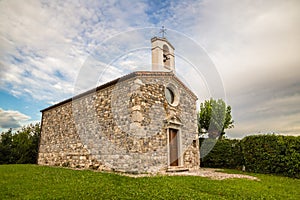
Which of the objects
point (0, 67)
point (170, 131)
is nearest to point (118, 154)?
point (170, 131)

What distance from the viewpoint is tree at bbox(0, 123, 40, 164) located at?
17.6 metres

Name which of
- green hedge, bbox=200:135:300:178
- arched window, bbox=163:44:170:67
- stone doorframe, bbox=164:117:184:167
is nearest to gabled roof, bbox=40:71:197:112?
arched window, bbox=163:44:170:67

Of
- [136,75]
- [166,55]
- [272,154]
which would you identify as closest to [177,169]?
[136,75]

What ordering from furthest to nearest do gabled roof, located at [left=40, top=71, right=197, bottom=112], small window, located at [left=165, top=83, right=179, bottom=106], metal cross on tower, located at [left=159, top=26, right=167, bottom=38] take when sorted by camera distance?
1. metal cross on tower, located at [left=159, top=26, right=167, bottom=38]
2. small window, located at [left=165, top=83, right=179, bottom=106]
3. gabled roof, located at [left=40, top=71, right=197, bottom=112]

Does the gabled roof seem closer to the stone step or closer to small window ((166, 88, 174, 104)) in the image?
small window ((166, 88, 174, 104))

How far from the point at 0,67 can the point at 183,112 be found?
9.64 meters

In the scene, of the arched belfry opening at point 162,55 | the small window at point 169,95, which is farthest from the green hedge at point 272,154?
the arched belfry opening at point 162,55

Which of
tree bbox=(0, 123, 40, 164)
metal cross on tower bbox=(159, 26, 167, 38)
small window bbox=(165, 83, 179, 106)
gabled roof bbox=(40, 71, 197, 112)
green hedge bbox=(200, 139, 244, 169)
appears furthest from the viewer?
tree bbox=(0, 123, 40, 164)

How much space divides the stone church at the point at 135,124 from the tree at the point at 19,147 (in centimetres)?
589

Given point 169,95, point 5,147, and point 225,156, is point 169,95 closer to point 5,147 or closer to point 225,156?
point 225,156

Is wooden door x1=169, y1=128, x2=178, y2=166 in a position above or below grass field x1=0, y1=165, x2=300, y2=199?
above

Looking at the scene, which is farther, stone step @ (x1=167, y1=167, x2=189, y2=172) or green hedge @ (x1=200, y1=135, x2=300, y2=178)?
green hedge @ (x1=200, y1=135, x2=300, y2=178)

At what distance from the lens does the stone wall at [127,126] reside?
8469 millimetres

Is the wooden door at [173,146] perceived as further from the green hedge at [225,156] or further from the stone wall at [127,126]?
the green hedge at [225,156]
